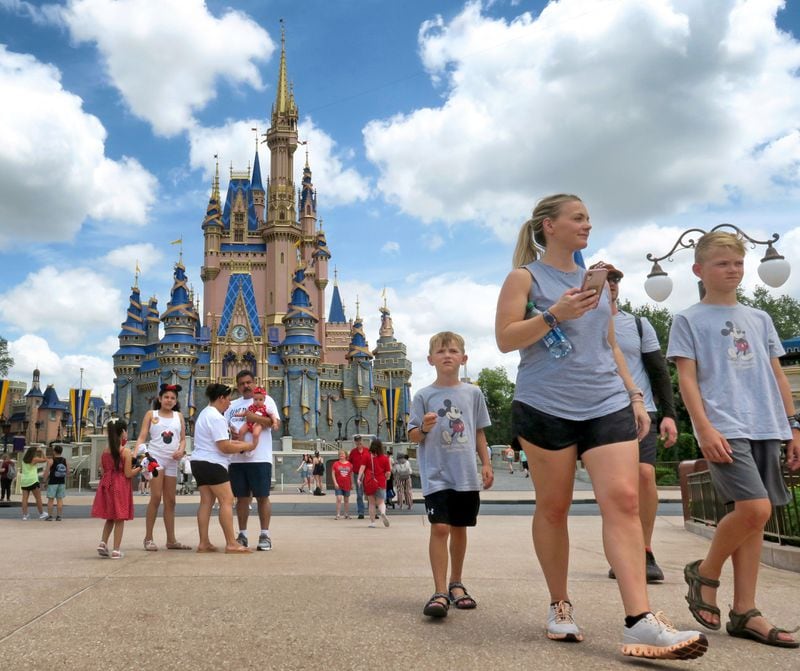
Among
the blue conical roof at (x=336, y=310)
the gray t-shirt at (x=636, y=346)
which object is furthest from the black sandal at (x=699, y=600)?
the blue conical roof at (x=336, y=310)

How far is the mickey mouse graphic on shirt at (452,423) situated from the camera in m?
4.10

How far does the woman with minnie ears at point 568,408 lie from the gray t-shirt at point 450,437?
80cm

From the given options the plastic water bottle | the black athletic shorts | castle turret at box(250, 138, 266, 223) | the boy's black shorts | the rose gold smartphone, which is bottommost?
the boy's black shorts

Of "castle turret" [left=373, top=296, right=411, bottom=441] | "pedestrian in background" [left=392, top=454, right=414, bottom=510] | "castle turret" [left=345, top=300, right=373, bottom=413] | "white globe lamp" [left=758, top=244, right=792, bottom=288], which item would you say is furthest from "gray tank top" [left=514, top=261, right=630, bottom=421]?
"castle turret" [left=373, top=296, right=411, bottom=441]

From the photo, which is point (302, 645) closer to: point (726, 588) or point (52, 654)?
point (52, 654)

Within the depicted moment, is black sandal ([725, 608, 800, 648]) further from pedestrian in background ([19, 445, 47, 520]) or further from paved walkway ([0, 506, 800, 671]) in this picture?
pedestrian in background ([19, 445, 47, 520])

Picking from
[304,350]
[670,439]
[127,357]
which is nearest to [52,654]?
[670,439]

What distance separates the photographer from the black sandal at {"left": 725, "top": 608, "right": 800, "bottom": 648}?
293 cm

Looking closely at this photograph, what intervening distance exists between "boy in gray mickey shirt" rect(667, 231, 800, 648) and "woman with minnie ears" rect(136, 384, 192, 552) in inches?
204

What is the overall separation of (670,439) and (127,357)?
65927 millimetres

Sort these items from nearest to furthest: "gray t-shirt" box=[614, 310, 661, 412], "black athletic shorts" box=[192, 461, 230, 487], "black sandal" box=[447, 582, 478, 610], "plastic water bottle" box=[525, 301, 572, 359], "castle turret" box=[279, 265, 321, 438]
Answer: "plastic water bottle" box=[525, 301, 572, 359] < "black sandal" box=[447, 582, 478, 610] < "gray t-shirt" box=[614, 310, 661, 412] < "black athletic shorts" box=[192, 461, 230, 487] < "castle turret" box=[279, 265, 321, 438]

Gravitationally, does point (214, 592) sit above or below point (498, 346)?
below

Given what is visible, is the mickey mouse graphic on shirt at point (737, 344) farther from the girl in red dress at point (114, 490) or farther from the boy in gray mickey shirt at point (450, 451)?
the girl in red dress at point (114, 490)

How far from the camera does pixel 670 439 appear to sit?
13.7 ft
